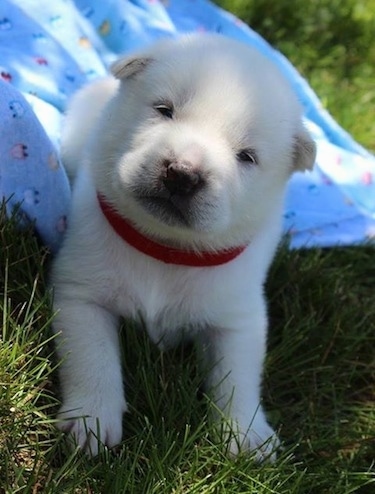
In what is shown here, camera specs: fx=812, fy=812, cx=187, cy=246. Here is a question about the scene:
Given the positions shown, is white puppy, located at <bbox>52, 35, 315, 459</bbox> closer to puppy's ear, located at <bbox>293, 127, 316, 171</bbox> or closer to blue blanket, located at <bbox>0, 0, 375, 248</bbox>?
puppy's ear, located at <bbox>293, 127, 316, 171</bbox>

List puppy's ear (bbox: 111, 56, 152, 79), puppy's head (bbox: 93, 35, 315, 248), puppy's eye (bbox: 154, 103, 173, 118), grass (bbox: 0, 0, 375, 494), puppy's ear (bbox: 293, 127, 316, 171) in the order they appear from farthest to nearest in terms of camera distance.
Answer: puppy's ear (bbox: 293, 127, 316, 171) → puppy's ear (bbox: 111, 56, 152, 79) → puppy's eye (bbox: 154, 103, 173, 118) → puppy's head (bbox: 93, 35, 315, 248) → grass (bbox: 0, 0, 375, 494)

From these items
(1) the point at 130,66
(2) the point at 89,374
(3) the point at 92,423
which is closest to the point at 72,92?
(1) the point at 130,66

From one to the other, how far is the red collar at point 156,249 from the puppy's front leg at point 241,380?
1.02 feet

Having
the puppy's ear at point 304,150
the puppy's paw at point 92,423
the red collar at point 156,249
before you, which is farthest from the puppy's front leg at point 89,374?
the puppy's ear at point 304,150

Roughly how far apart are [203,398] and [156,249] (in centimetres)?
57

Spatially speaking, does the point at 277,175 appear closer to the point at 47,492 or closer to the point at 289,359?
the point at 289,359

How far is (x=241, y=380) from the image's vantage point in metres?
3.04

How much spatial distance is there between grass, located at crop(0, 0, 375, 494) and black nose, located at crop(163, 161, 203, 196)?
63cm

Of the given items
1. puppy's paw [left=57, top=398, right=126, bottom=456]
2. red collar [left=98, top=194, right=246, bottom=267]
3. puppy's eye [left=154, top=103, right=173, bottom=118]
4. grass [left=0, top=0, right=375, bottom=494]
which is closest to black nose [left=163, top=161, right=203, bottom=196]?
puppy's eye [left=154, top=103, right=173, bottom=118]

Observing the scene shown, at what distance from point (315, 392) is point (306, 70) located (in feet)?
10.2

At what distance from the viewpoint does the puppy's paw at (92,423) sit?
103 inches

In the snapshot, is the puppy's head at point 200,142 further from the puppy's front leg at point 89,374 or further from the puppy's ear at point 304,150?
the puppy's front leg at point 89,374

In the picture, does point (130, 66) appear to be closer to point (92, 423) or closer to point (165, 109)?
point (165, 109)

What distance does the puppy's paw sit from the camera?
8.54 ft
